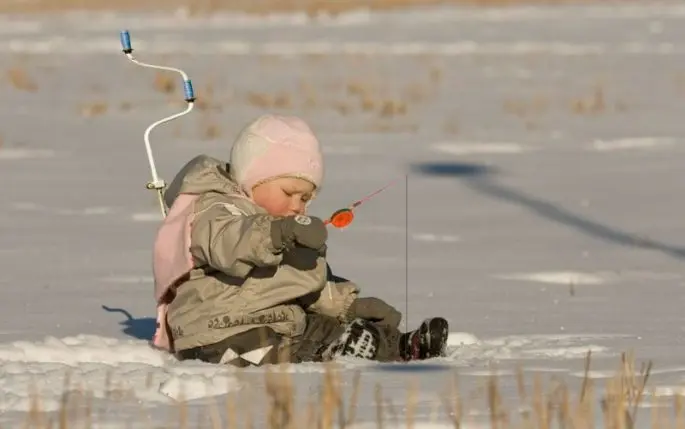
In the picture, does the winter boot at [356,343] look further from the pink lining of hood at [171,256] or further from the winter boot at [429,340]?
the pink lining of hood at [171,256]

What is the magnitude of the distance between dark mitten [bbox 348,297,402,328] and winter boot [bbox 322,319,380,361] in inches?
14.2

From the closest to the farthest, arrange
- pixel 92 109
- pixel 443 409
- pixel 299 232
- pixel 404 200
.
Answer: pixel 443 409, pixel 299 232, pixel 404 200, pixel 92 109

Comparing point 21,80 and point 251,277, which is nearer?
point 251,277

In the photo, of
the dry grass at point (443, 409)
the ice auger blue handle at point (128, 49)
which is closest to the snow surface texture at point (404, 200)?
the dry grass at point (443, 409)

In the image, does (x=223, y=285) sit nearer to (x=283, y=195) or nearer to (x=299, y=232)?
(x=283, y=195)

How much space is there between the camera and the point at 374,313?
5742 millimetres

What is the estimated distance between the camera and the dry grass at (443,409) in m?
3.66

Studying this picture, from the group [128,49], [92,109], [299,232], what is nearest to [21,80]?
[92,109]

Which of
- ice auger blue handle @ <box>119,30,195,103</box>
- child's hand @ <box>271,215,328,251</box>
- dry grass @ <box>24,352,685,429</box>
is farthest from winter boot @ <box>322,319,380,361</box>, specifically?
ice auger blue handle @ <box>119,30,195,103</box>

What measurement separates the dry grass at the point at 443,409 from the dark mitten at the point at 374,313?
1406 millimetres

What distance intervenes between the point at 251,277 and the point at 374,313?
0.64 m

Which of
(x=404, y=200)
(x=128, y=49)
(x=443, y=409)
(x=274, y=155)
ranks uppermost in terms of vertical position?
(x=128, y=49)

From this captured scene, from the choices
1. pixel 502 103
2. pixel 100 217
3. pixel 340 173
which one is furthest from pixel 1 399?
pixel 502 103

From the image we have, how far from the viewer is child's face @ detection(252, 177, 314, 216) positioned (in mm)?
5320
